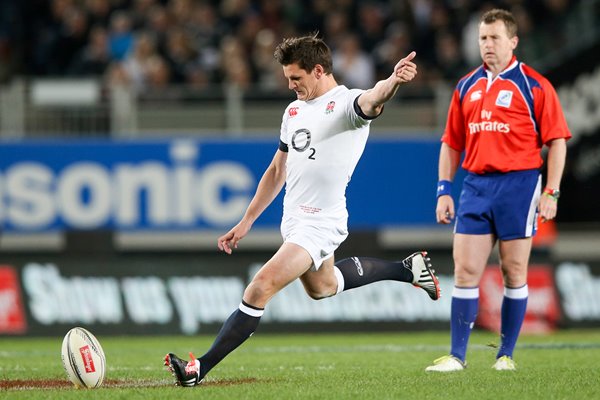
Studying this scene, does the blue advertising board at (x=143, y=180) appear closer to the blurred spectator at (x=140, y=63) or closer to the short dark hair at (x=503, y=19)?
the blurred spectator at (x=140, y=63)

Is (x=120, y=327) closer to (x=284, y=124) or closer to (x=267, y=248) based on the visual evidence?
(x=267, y=248)

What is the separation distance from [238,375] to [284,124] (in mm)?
1927

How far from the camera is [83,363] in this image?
765cm

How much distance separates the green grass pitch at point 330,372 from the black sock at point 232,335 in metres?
0.18

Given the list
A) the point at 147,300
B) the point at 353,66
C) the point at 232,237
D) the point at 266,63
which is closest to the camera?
the point at 232,237

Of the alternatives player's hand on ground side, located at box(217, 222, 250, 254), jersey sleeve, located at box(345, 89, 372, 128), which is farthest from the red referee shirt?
player's hand on ground side, located at box(217, 222, 250, 254)

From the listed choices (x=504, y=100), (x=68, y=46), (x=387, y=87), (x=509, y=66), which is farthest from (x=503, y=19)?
(x=68, y=46)

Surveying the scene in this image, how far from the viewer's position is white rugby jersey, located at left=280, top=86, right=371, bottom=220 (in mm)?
7621

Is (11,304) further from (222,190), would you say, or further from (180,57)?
(180,57)

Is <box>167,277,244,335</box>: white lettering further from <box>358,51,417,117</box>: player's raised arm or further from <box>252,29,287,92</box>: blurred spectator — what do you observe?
<box>358,51,417,117</box>: player's raised arm

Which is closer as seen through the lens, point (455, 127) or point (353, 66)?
point (455, 127)

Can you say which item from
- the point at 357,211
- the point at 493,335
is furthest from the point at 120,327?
the point at 493,335

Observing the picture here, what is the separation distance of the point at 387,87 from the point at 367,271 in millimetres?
1879

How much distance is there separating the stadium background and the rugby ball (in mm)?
7118
